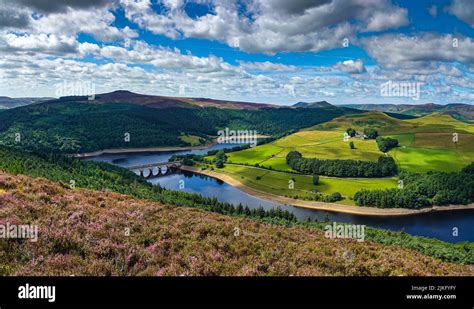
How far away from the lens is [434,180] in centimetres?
11275

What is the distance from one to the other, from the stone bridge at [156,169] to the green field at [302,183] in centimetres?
3602

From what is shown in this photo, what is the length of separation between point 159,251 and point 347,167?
12947 cm

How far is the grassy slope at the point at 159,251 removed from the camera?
31.8ft

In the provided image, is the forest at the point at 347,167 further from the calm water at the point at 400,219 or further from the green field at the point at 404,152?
the calm water at the point at 400,219

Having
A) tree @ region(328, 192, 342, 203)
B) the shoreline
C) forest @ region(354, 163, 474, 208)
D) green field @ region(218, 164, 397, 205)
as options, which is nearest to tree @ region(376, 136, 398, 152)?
green field @ region(218, 164, 397, 205)

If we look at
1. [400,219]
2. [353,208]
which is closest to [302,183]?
[353,208]

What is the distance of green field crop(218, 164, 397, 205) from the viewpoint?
11362 centimetres

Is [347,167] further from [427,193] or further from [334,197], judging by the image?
[427,193]

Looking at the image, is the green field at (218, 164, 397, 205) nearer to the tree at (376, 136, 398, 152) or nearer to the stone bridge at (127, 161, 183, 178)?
the stone bridge at (127, 161, 183, 178)

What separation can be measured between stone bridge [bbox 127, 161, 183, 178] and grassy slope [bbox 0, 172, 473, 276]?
136 m

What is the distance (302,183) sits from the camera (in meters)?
123
